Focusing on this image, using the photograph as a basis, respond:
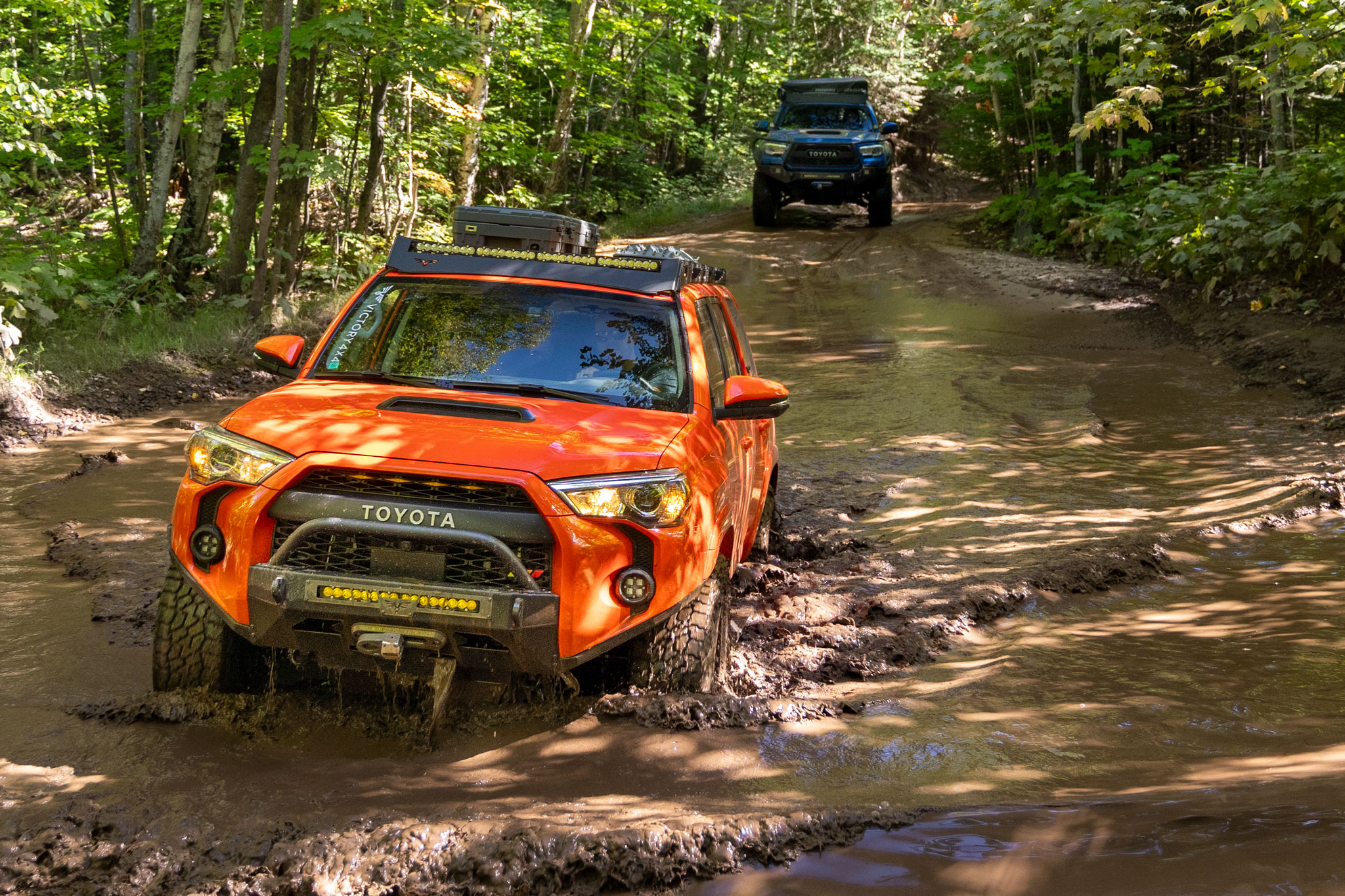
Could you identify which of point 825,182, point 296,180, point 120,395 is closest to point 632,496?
point 120,395

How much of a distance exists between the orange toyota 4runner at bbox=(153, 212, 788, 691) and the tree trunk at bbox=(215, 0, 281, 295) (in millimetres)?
9787

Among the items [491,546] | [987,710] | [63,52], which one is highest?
[63,52]

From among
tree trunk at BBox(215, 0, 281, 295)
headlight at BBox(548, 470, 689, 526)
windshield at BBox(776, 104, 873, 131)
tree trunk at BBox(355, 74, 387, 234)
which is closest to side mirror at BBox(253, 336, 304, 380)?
headlight at BBox(548, 470, 689, 526)

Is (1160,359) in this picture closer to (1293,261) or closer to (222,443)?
(1293,261)

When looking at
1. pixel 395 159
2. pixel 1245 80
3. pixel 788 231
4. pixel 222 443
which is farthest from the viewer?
pixel 788 231

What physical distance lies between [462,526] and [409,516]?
180 mm

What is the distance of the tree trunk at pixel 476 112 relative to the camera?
59.1ft

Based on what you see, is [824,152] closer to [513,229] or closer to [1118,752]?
[513,229]

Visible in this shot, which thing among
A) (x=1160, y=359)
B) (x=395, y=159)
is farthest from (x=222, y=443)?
(x=395, y=159)

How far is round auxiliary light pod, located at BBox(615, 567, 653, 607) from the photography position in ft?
12.4

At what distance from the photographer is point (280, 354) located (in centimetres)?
478

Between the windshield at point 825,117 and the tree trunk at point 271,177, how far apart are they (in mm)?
10126

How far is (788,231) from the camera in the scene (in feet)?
67.6

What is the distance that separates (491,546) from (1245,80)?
1080 cm
